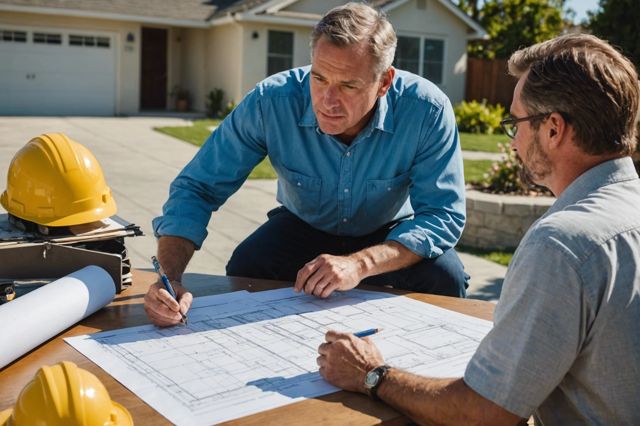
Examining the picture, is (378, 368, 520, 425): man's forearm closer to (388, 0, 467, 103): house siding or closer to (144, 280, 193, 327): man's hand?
(144, 280, 193, 327): man's hand

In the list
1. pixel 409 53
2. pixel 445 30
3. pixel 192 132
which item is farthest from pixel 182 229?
pixel 445 30

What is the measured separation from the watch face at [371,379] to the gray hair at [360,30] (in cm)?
142

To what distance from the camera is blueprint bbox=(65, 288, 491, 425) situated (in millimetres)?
1657

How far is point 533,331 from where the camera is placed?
148 cm

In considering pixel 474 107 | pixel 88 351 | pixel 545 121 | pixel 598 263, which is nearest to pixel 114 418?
pixel 88 351

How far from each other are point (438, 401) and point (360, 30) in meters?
1.60

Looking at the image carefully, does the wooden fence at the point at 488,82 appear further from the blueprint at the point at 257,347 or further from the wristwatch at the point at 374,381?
the wristwatch at the point at 374,381

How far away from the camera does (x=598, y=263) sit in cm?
146

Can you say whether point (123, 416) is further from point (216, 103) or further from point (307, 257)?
point (216, 103)

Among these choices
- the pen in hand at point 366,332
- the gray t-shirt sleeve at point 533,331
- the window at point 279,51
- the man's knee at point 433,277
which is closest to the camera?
the gray t-shirt sleeve at point 533,331

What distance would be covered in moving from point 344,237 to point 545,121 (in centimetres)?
185

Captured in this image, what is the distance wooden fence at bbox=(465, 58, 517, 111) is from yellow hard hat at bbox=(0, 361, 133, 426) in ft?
74.3

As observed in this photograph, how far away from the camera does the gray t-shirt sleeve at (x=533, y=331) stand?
4.78ft

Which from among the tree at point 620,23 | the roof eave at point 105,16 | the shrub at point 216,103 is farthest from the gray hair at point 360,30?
the roof eave at point 105,16
